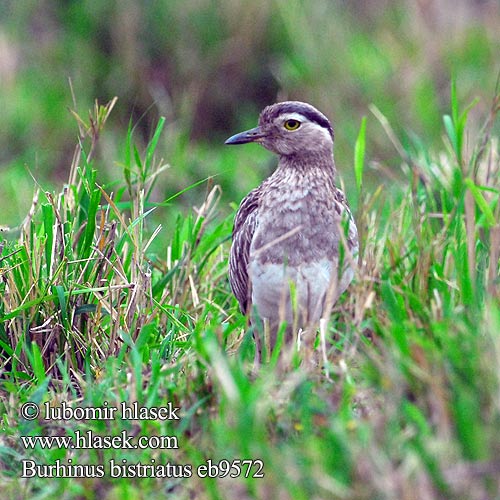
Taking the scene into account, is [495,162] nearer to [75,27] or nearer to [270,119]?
[270,119]

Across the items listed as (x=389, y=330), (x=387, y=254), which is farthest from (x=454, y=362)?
(x=387, y=254)

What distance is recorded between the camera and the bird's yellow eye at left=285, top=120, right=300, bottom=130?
15.5 ft

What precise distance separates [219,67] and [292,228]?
15.4 feet

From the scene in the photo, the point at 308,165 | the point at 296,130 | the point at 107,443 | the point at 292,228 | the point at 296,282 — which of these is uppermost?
the point at 296,130

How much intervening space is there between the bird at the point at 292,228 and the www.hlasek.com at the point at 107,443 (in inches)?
33.6

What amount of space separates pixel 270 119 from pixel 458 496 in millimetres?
2566

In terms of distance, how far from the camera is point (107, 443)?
3322mm

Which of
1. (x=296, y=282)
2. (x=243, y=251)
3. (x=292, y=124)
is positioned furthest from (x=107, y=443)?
(x=292, y=124)

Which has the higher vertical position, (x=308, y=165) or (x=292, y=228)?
(x=308, y=165)

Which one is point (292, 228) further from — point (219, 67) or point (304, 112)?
point (219, 67)

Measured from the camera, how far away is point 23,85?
888cm

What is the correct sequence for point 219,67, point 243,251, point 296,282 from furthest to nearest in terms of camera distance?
point 219,67 < point 243,251 < point 296,282

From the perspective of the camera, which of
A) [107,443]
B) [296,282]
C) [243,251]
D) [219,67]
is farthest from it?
[219,67]

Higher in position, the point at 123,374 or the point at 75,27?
the point at 75,27
